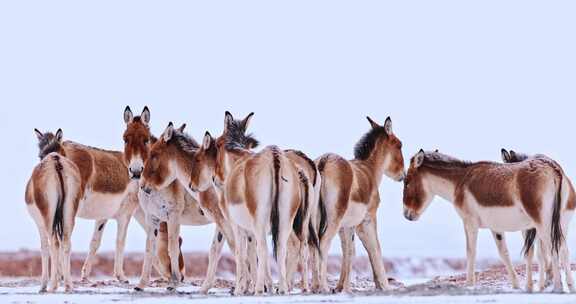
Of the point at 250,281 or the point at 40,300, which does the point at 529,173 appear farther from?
the point at 40,300

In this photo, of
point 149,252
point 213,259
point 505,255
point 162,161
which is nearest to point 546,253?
point 505,255

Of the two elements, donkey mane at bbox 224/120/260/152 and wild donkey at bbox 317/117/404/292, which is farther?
donkey mane at bbox 224/120/260/152

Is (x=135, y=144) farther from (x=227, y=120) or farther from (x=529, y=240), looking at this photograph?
(x=529, y=240)

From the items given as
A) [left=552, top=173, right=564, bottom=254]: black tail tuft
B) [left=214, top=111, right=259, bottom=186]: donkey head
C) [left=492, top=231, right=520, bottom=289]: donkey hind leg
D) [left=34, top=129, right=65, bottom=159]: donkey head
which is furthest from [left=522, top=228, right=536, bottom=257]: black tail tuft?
[left=34, top=129, right=65, bottom=159]: donkey head

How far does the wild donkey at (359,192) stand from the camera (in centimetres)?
1666

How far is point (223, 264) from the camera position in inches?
1346

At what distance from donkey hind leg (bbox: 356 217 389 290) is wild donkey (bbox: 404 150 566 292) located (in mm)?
1579

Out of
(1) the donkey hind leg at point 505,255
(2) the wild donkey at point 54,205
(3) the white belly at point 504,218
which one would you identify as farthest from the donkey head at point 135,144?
(1) the donkey hind leg at point 505,255

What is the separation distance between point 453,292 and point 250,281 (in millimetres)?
4600

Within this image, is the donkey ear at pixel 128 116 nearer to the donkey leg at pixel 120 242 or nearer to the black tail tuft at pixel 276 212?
the donkey leg at pixel 120 242

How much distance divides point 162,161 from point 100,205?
3200 mm

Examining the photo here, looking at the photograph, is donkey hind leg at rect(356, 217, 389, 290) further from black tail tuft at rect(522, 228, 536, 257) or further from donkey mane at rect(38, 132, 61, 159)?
donkey mane at rect(38, 132, 61, 159)

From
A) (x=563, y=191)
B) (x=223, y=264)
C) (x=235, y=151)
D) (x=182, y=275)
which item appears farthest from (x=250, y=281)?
(x=223, y=264)

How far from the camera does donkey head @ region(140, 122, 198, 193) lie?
712 inches
